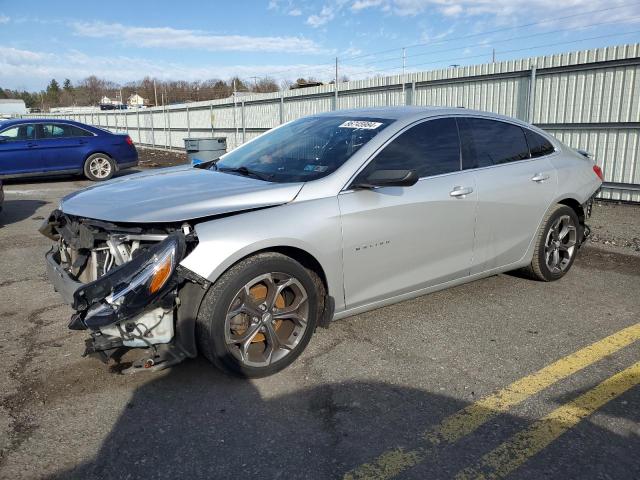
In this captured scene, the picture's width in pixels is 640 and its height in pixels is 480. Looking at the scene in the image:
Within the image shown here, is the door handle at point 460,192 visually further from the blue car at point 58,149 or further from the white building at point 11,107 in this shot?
the white building at point 11,107

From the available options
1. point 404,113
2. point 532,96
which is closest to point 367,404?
point 404,113

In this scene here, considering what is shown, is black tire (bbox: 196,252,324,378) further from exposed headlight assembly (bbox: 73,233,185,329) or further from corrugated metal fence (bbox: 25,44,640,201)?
corrugated metal fence (bbox: 25,44,640,201)

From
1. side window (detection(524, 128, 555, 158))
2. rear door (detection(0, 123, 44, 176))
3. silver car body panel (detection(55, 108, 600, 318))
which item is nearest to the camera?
silver car body panel (detection(55, 108, 600, 318))

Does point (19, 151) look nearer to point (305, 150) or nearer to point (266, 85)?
point (305, 150)

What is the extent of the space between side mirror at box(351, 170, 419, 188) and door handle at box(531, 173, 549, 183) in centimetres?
169

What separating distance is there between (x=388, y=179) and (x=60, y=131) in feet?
37.9

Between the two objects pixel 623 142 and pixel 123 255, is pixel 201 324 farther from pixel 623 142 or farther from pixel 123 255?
pixel 623 142

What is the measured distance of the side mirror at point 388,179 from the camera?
3.39 meters

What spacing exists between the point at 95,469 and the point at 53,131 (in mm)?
11954

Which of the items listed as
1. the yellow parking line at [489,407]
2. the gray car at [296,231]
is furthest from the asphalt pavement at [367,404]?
the gray car at [296,231]

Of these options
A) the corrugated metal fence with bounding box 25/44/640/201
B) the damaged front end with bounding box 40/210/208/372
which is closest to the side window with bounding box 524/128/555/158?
the damaged front end with bounding box 40/210/208/372

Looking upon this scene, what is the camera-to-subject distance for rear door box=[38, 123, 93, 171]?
40.8 ft

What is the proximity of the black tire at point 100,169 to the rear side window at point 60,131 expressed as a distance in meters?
0.62

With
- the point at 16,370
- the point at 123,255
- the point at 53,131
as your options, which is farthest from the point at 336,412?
the point at 53,131
